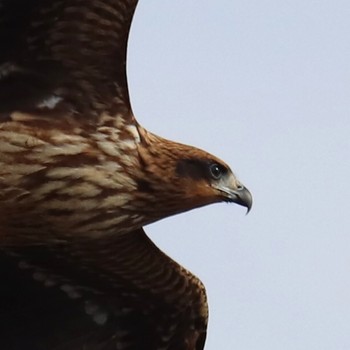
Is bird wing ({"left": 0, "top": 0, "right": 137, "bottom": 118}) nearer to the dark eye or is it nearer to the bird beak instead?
the dark eye

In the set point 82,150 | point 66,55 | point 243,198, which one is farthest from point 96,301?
point 66,55

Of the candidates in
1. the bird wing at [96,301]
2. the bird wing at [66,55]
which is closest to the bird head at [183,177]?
the bird wing at [66,55]

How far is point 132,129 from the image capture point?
11.4 meters

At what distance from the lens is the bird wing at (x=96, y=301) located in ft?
41.2

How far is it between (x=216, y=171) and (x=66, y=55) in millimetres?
1594

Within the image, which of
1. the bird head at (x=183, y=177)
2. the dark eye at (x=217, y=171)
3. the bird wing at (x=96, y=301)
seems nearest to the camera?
the bird head at (x=183, y=177)

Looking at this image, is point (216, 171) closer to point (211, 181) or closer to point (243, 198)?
point (211, 181)

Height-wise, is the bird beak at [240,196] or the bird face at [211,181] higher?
the bird face at [211,181]

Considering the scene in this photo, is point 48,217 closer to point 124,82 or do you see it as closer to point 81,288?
point 124,82

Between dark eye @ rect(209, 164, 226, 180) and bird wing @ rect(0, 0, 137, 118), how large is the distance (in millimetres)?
870

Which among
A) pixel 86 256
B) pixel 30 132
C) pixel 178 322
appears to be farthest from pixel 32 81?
pixel 178 322

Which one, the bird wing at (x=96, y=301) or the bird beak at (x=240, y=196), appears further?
the bird wing at (x=96, y=301)

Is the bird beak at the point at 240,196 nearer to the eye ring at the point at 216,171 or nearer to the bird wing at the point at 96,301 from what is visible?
the eye ring at the point at 216,171

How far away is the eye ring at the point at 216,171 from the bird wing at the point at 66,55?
2.84 feet
